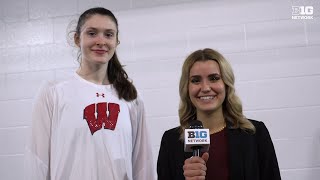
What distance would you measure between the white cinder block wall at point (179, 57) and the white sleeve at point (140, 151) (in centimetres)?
64

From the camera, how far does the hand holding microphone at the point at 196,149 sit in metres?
1.22

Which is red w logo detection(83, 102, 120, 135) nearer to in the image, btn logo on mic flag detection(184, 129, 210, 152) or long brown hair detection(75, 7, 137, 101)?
long brown hair detection(75, 7, 137, 101)

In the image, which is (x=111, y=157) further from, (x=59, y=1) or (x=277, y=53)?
(x=59, y=1)

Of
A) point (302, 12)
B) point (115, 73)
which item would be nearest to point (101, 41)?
point (115, 73)

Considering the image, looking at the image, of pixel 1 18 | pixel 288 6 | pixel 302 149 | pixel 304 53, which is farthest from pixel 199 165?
pixel 1 18

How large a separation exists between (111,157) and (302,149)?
4.51 feet

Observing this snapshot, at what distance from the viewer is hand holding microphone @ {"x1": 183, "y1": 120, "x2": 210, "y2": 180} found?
48.2 inches

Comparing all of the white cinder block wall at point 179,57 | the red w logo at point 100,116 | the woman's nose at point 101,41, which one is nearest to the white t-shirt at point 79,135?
the red w logo at point 100,116

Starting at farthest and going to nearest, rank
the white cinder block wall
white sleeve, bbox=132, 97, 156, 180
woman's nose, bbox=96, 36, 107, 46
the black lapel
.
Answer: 1. the white cinder block wall
2. white sleeve, bbox=132, 97, 156, 180
3. woman's nose, bbox=96, 36, 107, 46
4. the black lapel

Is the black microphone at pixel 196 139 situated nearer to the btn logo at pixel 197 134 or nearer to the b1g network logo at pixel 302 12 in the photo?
the btn logo at pixel 197 134

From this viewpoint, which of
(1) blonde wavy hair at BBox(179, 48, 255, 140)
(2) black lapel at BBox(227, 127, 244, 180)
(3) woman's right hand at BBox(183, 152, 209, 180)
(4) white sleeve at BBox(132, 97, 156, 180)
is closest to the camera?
(3) woman's right hand at BBox(183, 152, 209, 180)

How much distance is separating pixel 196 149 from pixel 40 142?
0.84 m

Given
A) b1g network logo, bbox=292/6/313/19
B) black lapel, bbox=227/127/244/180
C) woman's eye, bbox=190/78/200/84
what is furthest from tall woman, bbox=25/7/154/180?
b1g network logo, bbox=292/6/313/19

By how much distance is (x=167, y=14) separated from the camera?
2678 millimetres
